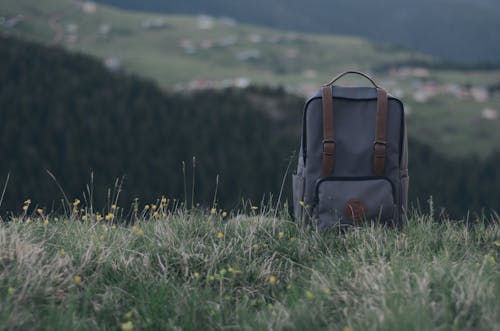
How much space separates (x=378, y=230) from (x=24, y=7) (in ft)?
503

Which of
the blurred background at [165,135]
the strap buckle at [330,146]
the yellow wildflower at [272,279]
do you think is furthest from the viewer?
the blurred background at [165,135]

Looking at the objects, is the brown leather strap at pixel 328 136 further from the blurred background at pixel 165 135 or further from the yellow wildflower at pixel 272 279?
the blurred background at pixel 165 135

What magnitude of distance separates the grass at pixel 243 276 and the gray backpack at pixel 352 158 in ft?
0.71

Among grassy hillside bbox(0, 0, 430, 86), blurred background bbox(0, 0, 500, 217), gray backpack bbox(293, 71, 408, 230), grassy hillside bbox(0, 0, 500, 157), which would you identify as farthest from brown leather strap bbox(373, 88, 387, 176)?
grassy hillside bbox(0, 0, 430, 86)

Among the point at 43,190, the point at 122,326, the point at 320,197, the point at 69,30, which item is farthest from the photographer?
the point at 69,30

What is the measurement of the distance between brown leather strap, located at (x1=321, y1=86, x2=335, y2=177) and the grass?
52cm

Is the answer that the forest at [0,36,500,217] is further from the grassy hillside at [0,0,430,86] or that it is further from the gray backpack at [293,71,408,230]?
the gray backpack at [293,71,408,230]

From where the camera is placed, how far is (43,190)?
55656 millimetres

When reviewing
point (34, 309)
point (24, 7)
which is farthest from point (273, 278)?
point (24, 7)

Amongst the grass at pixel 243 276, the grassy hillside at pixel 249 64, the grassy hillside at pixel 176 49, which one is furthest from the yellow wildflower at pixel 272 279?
the grassy hillside at pixel 176 49

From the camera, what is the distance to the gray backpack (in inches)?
179

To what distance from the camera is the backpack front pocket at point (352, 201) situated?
14.9ft

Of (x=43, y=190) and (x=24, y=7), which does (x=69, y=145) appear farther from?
(x=24, y=7)

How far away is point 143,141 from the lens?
7469 centimetres
